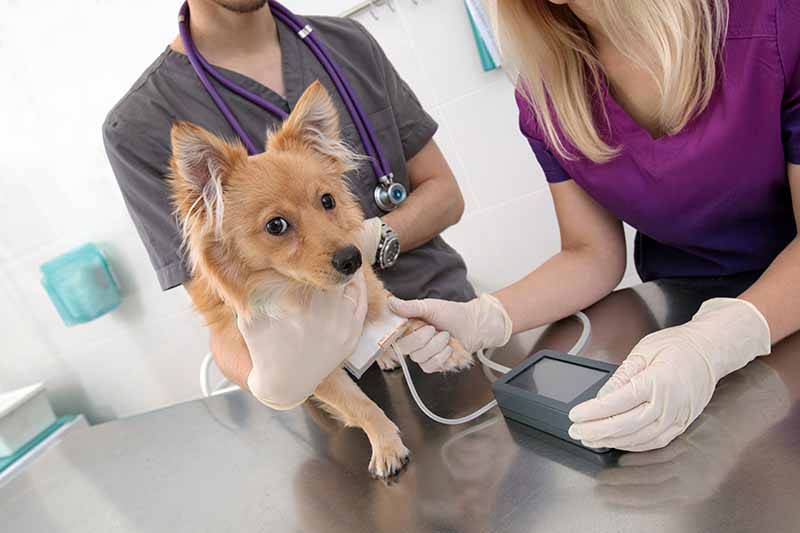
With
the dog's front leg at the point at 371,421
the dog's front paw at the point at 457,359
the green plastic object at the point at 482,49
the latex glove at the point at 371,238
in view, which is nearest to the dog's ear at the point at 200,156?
the latex glove at the point at 371,238

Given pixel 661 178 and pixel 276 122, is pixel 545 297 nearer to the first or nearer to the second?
pixel 661 178

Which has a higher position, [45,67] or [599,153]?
[45,67]

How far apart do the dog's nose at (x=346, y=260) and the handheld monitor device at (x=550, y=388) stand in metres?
0.29

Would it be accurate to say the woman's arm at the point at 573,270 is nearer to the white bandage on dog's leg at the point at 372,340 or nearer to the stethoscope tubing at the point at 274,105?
the white bandage on dog's leg at the point at 372,340

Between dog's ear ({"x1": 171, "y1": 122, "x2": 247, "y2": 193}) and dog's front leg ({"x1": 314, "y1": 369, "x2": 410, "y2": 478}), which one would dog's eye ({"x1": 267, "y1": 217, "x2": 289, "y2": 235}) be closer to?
dog's ear ({"x1": 171, "y1": 122, "x2": 247, "y2": 193})

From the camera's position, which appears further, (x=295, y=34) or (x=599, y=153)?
(x=295, y=34)

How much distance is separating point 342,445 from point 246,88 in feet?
2.90

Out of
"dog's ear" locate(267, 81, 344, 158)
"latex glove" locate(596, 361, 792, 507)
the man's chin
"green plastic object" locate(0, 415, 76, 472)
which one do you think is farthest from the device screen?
"green plastic object" locate(0, 415, 76, 472)

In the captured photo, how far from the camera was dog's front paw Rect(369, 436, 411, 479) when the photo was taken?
912mm

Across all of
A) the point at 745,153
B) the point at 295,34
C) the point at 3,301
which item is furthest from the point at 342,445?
the point at 3,301

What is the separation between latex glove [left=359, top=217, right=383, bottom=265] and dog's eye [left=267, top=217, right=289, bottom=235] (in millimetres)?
220

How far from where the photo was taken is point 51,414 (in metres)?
2.78

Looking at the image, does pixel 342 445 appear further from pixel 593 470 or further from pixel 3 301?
pixel 3 301

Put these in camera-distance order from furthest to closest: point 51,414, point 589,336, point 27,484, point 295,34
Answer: point 51,414 < point 295,34 < point 27,484 < point 589,336
